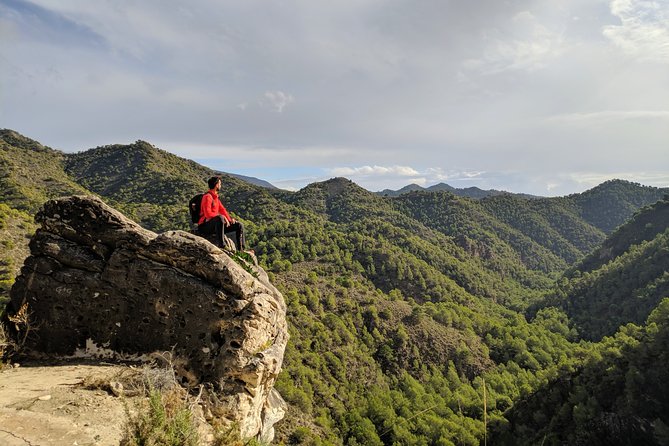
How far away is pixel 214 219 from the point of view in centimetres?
983

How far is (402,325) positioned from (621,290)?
6225 centimetres

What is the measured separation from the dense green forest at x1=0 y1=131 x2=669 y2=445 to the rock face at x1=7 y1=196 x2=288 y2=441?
3743 millimetres

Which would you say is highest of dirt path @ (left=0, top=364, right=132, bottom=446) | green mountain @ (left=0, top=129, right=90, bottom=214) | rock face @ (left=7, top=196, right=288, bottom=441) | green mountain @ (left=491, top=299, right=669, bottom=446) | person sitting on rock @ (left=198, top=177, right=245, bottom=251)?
green mountain @ (left=0, top=129, right=90, bottom=214)

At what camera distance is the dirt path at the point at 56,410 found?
5.06 meters

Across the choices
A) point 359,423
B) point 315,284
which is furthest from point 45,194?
point 359,423

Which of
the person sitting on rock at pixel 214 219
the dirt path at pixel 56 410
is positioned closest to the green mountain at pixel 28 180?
the person sitting on rock at pixel 214 219

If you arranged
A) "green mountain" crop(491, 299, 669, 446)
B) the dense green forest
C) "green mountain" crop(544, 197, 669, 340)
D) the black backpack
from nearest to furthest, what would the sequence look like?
1. the black backpack
2. "green mountain" crop(491, 299, 669, 446)
3. the dense green forest
4. "green mountain" crop(544, 197, 669, 340)

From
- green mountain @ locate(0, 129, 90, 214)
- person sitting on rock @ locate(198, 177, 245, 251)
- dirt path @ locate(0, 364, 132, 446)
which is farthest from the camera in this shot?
green mountain @ locate(0, 129, 90, 214)

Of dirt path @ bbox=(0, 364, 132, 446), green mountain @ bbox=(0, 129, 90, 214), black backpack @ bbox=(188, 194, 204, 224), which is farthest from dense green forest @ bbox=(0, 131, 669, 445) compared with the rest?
black backpack @ bbox=(188, 194, 204, 224)

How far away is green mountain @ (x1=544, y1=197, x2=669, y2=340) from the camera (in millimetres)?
82875

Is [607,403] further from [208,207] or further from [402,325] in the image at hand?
[208,207]

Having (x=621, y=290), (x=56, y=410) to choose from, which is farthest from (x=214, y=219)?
(x=621, y=290)

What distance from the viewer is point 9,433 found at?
497 centimetres

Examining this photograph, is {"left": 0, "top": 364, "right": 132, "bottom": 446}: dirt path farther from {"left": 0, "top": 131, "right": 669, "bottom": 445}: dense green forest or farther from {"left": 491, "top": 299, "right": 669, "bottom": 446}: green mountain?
{"left": 491, "top": 299, "right": 669, "bottom": 446}: green mountain
